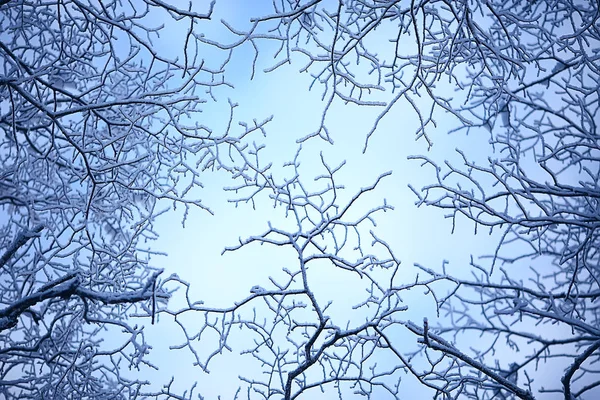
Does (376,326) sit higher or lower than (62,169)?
lower

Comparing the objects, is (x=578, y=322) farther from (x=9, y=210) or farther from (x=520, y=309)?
(x=9, y=210)

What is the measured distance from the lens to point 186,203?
5.15 meters

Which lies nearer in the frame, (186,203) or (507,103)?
(186,203)

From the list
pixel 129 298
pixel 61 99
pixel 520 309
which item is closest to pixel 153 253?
pixel 61 99

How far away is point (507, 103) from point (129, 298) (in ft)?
15.0

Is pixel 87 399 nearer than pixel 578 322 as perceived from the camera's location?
No

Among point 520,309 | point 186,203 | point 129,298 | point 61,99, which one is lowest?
point 129,298

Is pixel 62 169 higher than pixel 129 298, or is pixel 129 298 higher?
pixel 62 169

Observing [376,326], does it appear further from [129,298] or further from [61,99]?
[61,99]

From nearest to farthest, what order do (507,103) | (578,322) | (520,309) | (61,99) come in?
(578,322)
(520,309)
(507,103)
(61,99)

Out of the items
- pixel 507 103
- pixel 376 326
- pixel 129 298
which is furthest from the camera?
pixel 507 103

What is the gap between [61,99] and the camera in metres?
6.75

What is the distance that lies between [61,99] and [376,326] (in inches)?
185

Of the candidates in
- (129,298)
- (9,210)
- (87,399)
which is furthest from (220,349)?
(9,210)
